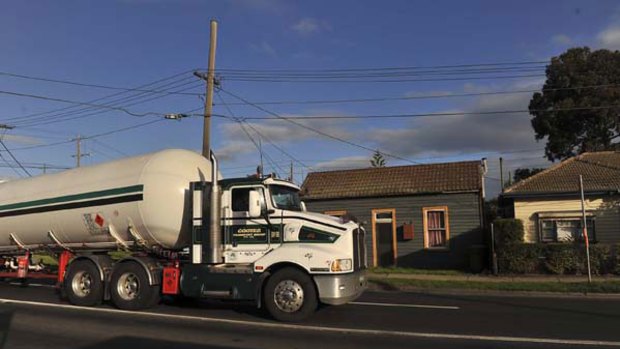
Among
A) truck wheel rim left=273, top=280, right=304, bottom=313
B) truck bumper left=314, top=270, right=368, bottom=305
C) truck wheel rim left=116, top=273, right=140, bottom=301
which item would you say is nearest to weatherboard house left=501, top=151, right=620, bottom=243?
truck bumper left=314, top=270, right=368, bottom=305

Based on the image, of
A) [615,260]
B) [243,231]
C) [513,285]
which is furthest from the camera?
[615,260]

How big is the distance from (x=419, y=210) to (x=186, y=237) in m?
13.4

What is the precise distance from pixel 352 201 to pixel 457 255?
501 cm

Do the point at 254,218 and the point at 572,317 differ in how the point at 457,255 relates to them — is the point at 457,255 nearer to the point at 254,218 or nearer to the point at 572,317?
the point at 572,317

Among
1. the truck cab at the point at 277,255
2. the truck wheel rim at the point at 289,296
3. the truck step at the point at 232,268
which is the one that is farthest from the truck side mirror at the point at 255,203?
the truck wheel rim at the point at 289,296

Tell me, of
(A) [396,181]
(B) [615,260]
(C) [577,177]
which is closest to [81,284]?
(A) [396,181]

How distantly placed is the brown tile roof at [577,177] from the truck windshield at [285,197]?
43.9ft

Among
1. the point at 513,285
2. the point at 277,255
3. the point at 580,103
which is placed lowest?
the point at 513,285

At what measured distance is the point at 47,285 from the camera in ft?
55.6

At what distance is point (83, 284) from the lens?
1255 centimetres

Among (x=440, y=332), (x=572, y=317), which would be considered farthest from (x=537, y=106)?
(x=440, y=332)

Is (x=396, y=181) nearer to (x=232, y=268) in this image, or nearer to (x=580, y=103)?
(x=232, y=268)

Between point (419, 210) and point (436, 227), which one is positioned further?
point (419, 210)

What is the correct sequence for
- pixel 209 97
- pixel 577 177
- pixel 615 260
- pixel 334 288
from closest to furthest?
pixel 334 288 < pixel 615 260 < pixel 209 97 < pixel 577 177
